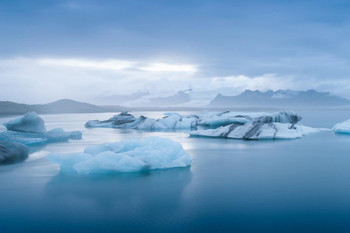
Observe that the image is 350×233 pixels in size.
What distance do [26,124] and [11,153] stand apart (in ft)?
16.3

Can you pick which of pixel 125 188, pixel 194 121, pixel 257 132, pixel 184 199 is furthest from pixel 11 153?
pixel 194 121

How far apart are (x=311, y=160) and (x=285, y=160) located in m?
0.79

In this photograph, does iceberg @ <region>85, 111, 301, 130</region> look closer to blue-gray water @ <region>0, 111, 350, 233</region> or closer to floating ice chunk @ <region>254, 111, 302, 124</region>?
floating ice chunk @ <region>254, 111, 302, 124</region>

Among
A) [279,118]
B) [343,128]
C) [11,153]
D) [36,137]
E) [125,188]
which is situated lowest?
[125,188]

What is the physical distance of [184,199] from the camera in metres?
5.51

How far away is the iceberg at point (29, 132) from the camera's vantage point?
516 inches

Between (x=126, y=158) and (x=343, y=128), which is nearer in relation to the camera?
(x=126, y=158)

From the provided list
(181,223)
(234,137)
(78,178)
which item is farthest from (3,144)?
(234,137)

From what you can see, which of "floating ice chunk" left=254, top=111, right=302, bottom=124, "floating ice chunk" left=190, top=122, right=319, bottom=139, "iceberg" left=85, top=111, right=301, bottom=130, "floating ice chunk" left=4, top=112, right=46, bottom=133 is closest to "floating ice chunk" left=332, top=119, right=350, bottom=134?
"floating ice chunk" left=254, top=111, right=302, bottom=124

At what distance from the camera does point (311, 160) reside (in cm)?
975

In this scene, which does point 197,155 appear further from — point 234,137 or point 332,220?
point 332,220

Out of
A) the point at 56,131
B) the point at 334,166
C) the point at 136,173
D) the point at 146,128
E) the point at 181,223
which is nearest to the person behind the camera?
the point at 181,223

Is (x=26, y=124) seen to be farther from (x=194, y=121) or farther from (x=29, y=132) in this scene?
(x=194, y=121)

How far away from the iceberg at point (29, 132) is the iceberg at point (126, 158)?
595cm
